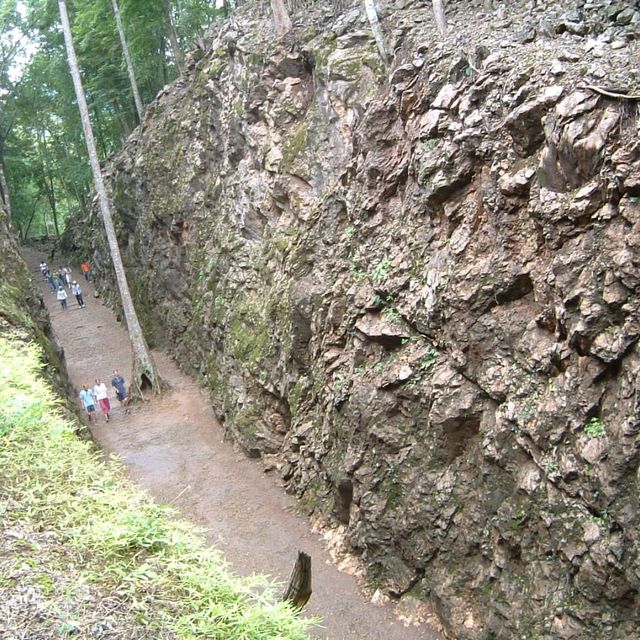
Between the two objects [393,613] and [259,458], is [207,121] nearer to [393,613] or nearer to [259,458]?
[259,458]

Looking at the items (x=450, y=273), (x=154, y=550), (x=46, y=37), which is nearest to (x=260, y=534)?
(x=450, y=273)

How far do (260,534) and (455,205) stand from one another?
808 cm

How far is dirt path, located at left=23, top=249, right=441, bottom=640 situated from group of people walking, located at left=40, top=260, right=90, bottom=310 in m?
6.52

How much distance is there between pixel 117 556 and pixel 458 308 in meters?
7.00

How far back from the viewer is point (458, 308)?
32.2 feet

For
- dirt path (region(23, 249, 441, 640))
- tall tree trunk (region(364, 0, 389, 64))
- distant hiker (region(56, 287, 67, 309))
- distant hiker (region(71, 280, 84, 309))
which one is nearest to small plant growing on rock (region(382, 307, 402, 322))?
dirt path (region(23, 249, 441, 640))

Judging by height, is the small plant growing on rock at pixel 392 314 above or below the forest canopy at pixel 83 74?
below

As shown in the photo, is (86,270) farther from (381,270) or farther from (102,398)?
(381,270)

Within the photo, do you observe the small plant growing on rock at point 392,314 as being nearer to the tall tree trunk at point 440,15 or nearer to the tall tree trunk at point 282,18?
the tall tree trunk at point 440,15

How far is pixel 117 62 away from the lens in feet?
93.2

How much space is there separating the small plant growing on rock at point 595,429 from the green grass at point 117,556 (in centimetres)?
494

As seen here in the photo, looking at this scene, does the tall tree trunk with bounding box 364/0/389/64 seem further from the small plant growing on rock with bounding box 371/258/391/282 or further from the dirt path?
the dirt path

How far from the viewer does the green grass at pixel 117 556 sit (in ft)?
12.3

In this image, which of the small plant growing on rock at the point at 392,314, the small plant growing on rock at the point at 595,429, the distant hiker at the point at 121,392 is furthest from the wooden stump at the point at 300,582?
the distant hiker at the point at 121,392
